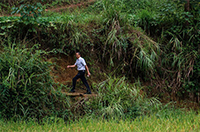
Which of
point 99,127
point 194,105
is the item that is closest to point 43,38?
point 99,127

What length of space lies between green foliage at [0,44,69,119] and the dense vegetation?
1.1 inches

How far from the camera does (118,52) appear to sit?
8.47 metres

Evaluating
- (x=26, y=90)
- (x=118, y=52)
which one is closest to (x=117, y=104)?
(x=118, y=52)

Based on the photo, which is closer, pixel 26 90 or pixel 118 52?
pixel 26 90

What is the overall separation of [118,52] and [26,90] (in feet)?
12.0

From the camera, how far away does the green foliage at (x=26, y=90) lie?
600 centimetres

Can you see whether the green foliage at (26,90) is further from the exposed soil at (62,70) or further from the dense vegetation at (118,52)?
the exposed soil at (62,70)

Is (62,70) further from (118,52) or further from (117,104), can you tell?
(117,104)

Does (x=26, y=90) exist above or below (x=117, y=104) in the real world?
above

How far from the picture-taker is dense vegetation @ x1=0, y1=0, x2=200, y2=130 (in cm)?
665

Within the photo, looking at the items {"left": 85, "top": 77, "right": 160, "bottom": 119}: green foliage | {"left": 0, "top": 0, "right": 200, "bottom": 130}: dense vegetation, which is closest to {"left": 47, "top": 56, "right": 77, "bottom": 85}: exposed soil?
{"left": 0, "top": 0, "right": 200, "bottom": 130}: dense vegetation

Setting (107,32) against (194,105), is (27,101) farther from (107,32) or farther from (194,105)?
(194,105)

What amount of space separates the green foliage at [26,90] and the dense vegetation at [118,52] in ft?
0.09

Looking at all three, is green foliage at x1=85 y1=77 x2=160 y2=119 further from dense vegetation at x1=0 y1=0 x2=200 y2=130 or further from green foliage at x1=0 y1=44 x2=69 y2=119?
green foliage at x1=0 y1=44 x2=69 y2=119
